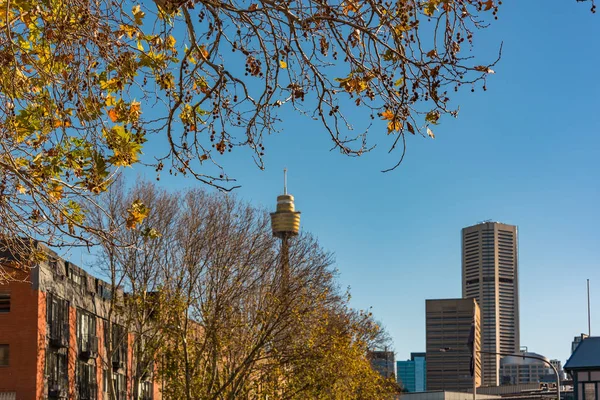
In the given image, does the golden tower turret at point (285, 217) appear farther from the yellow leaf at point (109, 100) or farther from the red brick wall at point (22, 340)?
the yellow leaf at point (109, 100)

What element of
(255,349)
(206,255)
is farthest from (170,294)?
(255,349)

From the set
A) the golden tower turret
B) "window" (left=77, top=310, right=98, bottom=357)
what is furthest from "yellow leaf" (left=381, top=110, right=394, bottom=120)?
the golden tower turret

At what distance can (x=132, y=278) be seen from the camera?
44.1 m

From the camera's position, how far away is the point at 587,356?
52094mm

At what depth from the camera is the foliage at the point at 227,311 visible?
40.5 m

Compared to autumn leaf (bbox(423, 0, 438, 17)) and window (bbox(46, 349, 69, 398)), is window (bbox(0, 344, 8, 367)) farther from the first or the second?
autumn leaf (bbox(423, 0, 438, 17))

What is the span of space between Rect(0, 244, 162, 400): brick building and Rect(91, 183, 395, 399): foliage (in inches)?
145

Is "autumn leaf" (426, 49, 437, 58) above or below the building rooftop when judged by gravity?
above

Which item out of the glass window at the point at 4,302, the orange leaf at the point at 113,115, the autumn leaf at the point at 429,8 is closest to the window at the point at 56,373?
the glass window at the point at 4,302

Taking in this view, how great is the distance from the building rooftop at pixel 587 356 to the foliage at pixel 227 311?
1316 cm

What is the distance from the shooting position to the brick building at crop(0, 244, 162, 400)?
46.4 meters

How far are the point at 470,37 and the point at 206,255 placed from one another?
33088mm

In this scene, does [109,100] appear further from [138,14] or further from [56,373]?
[56,373]

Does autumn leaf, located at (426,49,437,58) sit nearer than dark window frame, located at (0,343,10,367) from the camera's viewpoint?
Yes
